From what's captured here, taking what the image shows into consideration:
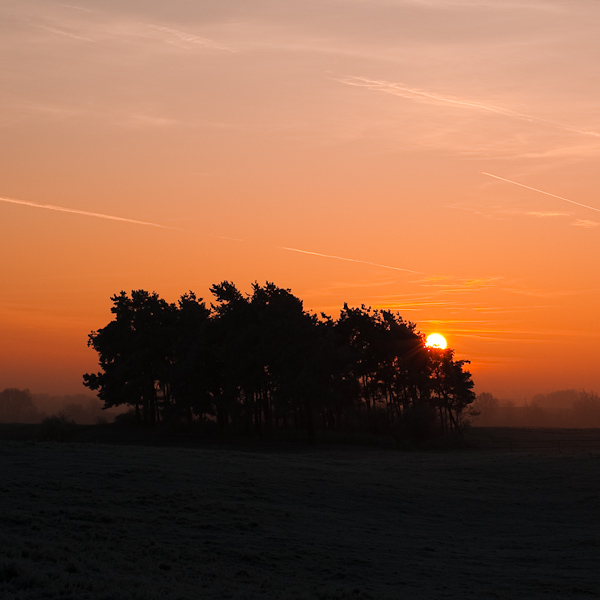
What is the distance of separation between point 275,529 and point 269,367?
54169 millimetres

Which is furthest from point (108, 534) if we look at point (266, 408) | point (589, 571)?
point (266, 408)

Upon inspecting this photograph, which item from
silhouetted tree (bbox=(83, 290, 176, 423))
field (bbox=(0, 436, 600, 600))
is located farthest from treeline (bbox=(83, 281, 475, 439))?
field (bbox=(0, 436, 600, 600))

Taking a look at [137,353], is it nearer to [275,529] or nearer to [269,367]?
[269,367]

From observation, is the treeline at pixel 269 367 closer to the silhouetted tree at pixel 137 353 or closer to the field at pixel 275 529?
the silhouetted tree at pixel 137 353

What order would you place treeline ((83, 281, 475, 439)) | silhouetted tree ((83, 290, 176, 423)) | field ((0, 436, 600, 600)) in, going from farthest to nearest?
silhouetted tree ((83, 290, 176, 423))
treeline ((83, 281, 475, 439))
field ((0, 436, 600, 600))

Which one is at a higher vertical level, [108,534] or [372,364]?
[372,364]

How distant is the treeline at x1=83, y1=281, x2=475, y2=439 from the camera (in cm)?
8506

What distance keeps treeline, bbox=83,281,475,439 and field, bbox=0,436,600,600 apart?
1123 inches

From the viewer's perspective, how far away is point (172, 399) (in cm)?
9475

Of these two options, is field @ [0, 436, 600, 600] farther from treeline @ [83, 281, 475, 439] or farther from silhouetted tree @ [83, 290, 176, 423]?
silhouetted tree @ [83, 290, 176, 423]

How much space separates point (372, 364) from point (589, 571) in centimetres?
7138

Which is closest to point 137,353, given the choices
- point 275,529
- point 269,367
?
point 269,367

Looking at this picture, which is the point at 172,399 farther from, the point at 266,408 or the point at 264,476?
the point at 264,476

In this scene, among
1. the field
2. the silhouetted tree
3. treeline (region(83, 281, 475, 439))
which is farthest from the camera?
the silhouetted tree
